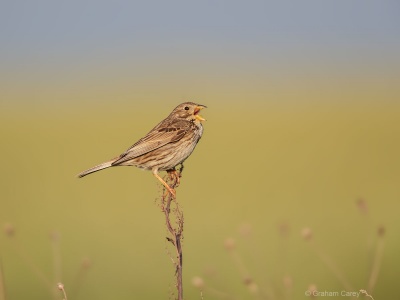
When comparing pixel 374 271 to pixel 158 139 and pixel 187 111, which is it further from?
pixel 187 111

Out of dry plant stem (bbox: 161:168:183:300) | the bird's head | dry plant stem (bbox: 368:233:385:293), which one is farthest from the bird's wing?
dry plant stem (bbox: 161:168:183:300)

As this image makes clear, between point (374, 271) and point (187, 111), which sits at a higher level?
point (187, 111)

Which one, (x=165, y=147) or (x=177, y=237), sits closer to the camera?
(x=177, y=237)

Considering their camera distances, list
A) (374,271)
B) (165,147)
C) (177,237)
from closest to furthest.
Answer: (177,237)
(374,271)
(165,147)

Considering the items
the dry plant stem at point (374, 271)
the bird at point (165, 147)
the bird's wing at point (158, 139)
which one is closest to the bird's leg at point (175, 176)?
the bird at point (165, 147)

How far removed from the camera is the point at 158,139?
10789mm

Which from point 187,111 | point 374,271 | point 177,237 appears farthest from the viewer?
point 187,111

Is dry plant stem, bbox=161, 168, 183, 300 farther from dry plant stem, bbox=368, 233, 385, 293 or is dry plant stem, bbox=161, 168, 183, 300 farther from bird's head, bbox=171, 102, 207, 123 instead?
bird's head, bbox=171, 102, 207, 123

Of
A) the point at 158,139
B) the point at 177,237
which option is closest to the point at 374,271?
the point at 177,237

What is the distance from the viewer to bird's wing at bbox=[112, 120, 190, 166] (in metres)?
10.6

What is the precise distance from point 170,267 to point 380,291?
4.35 meters

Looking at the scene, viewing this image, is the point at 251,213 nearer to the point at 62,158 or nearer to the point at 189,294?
the point at 189,294

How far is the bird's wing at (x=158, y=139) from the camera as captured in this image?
10552mm

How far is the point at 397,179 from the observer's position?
24.6 meters
